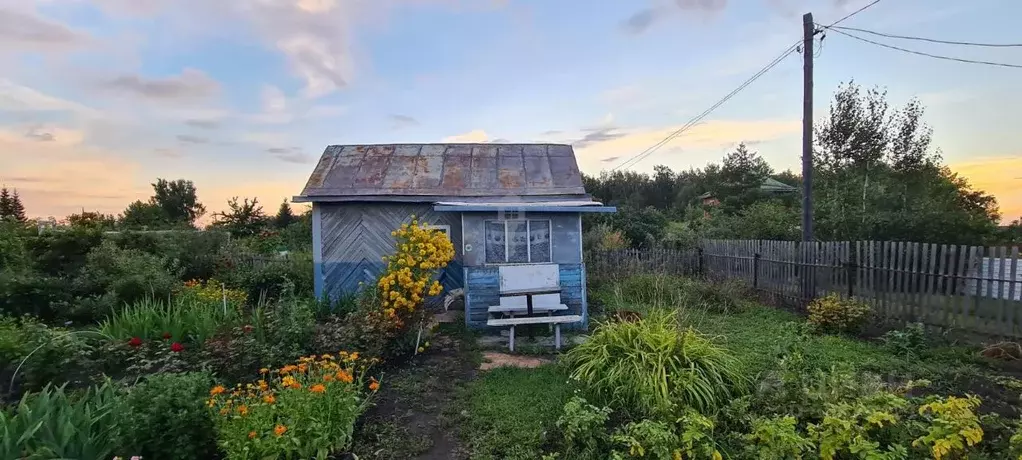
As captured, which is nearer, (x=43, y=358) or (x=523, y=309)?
(x=43, y=358)

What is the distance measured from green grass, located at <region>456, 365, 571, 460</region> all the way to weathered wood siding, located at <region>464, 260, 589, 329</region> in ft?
7.39

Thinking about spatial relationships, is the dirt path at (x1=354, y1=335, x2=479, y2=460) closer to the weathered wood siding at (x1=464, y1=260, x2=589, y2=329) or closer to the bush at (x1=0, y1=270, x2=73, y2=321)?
the weathered wood siding at (x1=464, y1=260, x2=589, y2=329)

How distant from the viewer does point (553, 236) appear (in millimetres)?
8594

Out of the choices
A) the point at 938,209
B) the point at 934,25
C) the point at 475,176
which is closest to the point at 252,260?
the point at 475,176

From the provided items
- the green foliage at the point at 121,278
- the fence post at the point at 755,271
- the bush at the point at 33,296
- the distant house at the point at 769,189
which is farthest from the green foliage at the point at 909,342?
the distant house at the point at 769,189

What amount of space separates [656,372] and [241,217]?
1790 centimetres

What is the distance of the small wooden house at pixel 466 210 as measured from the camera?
7852 millimetres

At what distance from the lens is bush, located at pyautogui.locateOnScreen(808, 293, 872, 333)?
23.7ft

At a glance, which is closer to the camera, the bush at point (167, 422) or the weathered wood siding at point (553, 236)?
the bush at point (167, 422)

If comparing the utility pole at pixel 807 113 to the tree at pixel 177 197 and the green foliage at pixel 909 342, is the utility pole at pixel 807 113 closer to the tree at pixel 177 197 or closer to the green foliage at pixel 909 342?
the green foliage at pixel 909 342

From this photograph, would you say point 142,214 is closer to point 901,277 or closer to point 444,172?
point 444,172

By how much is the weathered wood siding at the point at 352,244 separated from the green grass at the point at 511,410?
4.39m

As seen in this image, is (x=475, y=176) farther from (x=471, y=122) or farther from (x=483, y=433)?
(x=483, y=433)

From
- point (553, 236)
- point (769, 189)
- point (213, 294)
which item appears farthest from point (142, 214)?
point (769, 189)
